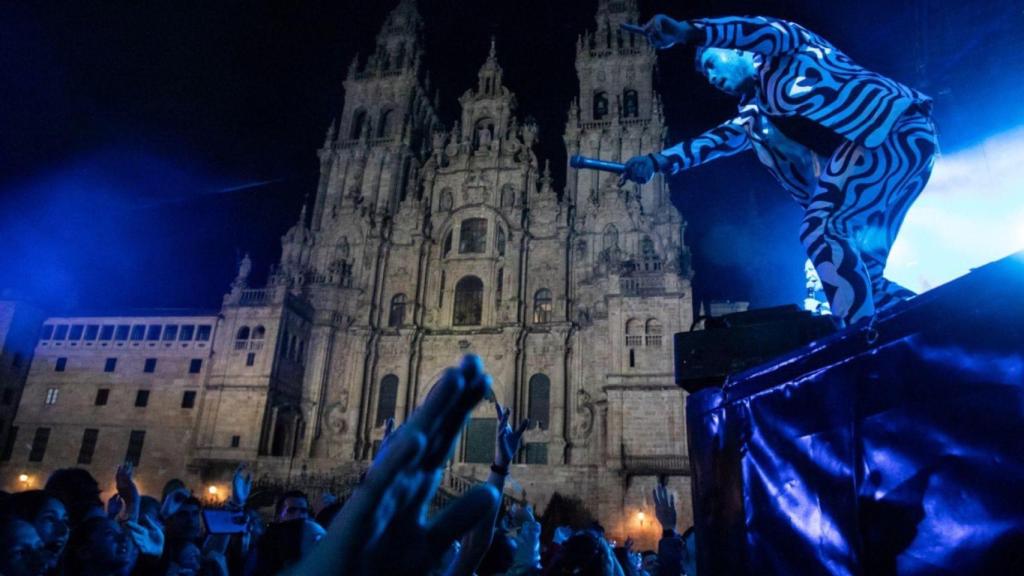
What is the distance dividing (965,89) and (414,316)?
26.0m

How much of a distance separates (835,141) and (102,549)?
5.11 meters

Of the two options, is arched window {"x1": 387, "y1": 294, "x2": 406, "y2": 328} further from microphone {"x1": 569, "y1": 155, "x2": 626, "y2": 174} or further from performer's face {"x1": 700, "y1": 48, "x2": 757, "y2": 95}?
performer's face {"x1": 700, "y1": 48, "x2": 757, "y2": 95}

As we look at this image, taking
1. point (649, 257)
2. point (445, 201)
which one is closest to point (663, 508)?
point (649, 257)

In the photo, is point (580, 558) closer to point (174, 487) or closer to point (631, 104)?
point (174, 487)

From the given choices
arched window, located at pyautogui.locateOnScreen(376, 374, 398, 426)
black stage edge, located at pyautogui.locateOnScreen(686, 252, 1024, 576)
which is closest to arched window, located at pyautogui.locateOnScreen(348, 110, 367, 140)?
arched window, located at pyautogui.locateOnScreen(376, 374, 398, 426)

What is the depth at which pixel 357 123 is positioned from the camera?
37.1 m

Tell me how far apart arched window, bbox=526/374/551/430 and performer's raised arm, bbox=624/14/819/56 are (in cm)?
2566

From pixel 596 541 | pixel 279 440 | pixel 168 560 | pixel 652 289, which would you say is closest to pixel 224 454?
pixel 279 440

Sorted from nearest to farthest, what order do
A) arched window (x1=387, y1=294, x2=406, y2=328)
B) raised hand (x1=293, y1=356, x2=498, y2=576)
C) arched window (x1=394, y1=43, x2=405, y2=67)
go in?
1. raised hand (x1=293, y1=356, x2=498, y2=576)
2. arched window (x1=387, y1=294, x2=406, y2=328)
3. arched window (x1=394, y1=43, x2=405, y2=67)

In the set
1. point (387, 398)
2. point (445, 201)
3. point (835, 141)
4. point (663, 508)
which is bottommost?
point (663, 508)

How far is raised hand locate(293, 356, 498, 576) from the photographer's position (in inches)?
40.6

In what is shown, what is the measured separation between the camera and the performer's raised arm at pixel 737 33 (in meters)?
3.64

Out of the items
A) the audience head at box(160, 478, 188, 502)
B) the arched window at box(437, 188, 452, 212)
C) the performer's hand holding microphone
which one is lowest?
the audience head at box(160, 478, 188, 502)

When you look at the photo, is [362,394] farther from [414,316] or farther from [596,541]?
[596,541]
